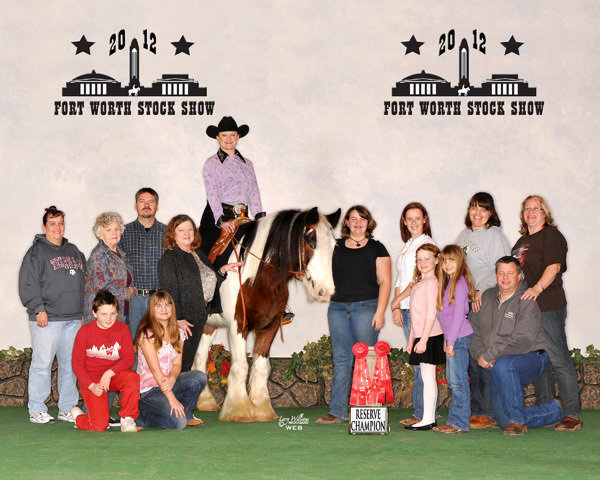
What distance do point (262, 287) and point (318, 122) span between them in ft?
7.61

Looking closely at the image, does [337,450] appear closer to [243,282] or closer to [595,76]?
[243,282]

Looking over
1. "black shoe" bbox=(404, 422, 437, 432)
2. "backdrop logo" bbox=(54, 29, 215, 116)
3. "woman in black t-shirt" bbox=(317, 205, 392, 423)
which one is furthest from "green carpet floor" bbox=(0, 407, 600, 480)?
"backdrop logo" bbox=(54, 29, 215, 116)

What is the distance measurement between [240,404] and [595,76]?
437cm

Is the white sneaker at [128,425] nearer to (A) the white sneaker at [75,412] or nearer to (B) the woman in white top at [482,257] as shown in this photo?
(A) the white sneaker at [75,412]

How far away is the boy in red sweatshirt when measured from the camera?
18.7 ft

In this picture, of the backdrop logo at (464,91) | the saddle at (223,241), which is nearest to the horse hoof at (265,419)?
the saddle at (223,241)

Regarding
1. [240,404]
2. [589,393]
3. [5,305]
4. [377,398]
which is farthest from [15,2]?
[589,393]

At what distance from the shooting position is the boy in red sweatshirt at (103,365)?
225 inches

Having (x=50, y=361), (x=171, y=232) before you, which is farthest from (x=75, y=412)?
(x=171, y=232)

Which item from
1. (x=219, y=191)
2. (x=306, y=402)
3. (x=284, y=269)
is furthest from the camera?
(x=306, y=402)

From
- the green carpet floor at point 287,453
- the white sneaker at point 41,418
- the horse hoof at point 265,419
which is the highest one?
the white sneaker at point 41,418

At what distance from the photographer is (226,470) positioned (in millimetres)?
4348

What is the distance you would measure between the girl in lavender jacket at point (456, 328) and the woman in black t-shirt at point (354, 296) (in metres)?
0.45

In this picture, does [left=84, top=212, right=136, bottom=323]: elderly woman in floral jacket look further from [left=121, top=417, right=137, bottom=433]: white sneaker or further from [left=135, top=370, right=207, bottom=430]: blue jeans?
[left=121, top=417, right=137, bottom=433]: white sneaker
